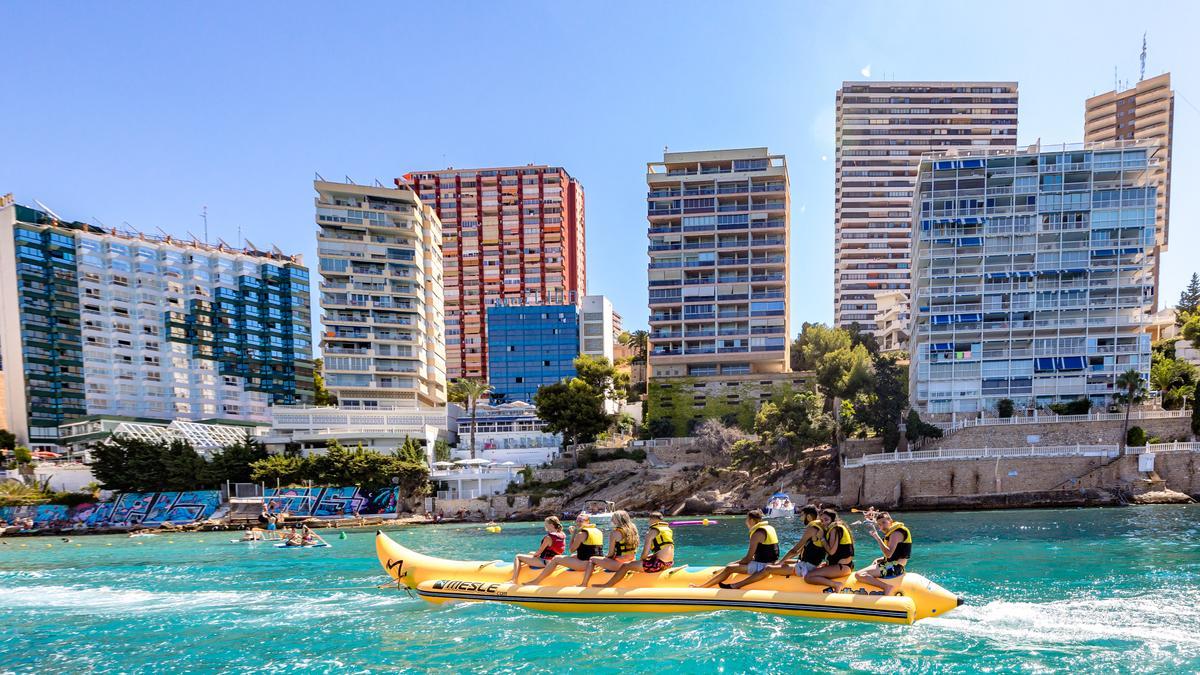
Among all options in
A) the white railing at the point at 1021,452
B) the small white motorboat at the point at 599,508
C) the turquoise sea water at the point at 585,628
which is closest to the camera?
the turquoise sea water at the point at 585,628

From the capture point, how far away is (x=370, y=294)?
73.9 m

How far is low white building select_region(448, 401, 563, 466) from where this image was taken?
206ft

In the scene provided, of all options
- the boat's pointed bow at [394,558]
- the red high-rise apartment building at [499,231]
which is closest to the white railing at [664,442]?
the boat's pointed bow at [394,558]

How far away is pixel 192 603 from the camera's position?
19.6 meters

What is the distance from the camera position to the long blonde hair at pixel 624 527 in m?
15.5

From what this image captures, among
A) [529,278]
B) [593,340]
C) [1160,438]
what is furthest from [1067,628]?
[529,278]

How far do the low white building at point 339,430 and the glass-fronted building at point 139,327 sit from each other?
24.9 m

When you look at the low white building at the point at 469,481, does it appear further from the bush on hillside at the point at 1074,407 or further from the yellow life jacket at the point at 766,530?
the bush on hillside at the point at 1074,407

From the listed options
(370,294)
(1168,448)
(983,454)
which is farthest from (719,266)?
(1168,448)

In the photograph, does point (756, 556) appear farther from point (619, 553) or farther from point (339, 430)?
point (339, 430)

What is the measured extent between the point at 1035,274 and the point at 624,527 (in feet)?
193

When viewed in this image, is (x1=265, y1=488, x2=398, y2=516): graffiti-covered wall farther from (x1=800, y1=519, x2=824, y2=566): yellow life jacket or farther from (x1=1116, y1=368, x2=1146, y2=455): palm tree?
(x1=1116, y1=368, x2=1146, y2=455): palm tree

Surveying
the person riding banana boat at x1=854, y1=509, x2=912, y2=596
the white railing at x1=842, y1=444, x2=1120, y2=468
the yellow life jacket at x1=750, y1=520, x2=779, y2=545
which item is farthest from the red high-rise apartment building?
the person riding banana boat at x1=854, y1=509, x2=912, y2=596

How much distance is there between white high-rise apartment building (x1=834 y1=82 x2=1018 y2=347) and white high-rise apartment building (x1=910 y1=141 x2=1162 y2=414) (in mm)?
50445
